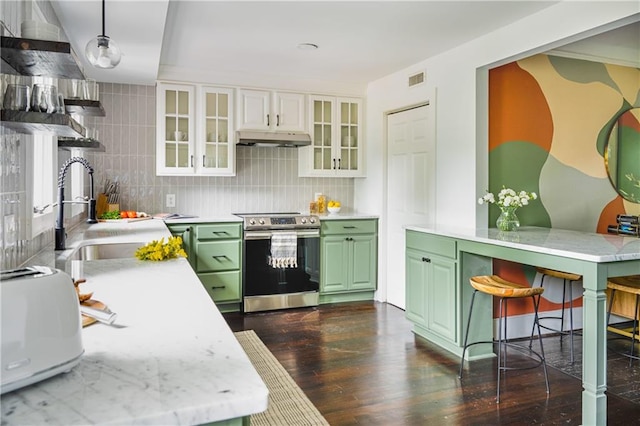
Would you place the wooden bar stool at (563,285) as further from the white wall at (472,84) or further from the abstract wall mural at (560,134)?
the white wall at (472,84)

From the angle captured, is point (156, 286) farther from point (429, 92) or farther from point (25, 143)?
point (429, 92)

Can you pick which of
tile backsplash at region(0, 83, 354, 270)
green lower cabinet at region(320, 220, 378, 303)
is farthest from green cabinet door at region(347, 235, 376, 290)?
tile backsplash at region(0, 83, 354, 270)

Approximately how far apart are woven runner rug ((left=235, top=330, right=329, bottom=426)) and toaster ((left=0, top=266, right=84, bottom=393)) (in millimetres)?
1729

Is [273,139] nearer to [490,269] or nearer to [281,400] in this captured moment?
[490,269]

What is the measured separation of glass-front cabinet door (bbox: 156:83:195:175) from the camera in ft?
15.1

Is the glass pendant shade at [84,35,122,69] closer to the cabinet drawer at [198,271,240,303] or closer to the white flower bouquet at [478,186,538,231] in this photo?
the white flower bouquet at [478,186,538,231]

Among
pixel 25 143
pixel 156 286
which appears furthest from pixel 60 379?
pixel 25 143

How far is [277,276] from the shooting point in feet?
15.3

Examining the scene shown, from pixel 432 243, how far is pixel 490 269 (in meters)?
0.46

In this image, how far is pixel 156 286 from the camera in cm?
164

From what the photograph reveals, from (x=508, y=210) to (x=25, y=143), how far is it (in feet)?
9.73

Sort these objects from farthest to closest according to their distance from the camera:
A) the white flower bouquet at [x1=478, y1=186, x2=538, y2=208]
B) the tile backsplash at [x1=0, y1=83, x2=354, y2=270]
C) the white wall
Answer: the tile backsplash at [x1=0, y1=83, x2=354, y2=270], the white flower bouquet at [x1=478, y1=186, x2=538, y2=208], the white wall

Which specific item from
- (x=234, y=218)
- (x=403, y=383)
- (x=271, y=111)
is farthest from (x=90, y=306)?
(x=271, y=111)

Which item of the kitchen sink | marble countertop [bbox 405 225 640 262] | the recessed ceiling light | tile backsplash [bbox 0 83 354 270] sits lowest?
the kitchen sink
